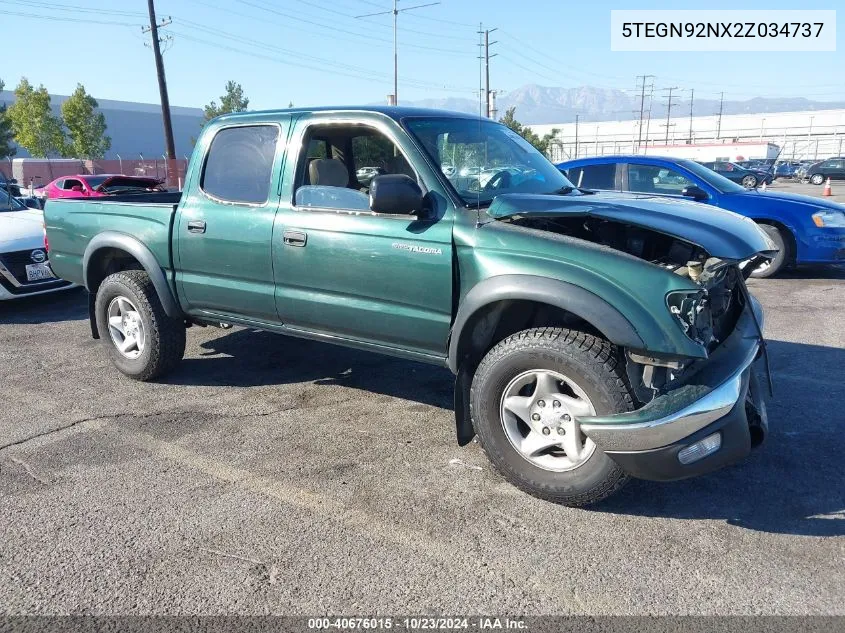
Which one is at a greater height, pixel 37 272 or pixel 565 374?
pixel 565 374

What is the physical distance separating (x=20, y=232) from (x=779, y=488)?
26.4ft

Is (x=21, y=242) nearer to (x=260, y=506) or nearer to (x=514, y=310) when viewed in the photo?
(x=260, y=506)

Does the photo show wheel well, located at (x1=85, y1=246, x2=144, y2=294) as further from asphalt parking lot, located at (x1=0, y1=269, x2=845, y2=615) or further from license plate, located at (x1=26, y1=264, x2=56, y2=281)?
license plate, located at (x1=26, y1=264, x2=56, y2=281)

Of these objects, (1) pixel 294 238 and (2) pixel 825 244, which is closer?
(1) pixel 294 238

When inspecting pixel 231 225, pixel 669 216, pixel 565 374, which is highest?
pixel 669 216

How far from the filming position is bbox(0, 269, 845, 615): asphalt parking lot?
2709 mm

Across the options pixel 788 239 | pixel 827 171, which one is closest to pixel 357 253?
pixel 788 239

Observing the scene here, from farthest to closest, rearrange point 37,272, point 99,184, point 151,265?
point 99,184 < point 37,272 < point 151,265

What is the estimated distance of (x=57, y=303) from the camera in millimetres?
8469

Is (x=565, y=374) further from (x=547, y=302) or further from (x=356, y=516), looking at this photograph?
(x=356, y=516)

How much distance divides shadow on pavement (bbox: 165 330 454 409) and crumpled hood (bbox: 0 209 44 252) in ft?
9.94

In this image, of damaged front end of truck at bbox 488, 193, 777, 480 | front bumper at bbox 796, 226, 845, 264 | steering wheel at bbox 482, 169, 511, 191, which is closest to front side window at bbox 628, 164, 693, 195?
front bumper at bbox 796, 226, 845, 264

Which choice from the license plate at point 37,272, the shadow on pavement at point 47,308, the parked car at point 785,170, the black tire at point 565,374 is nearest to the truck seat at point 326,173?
the black tire at point 565,374

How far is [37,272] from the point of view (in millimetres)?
7809
